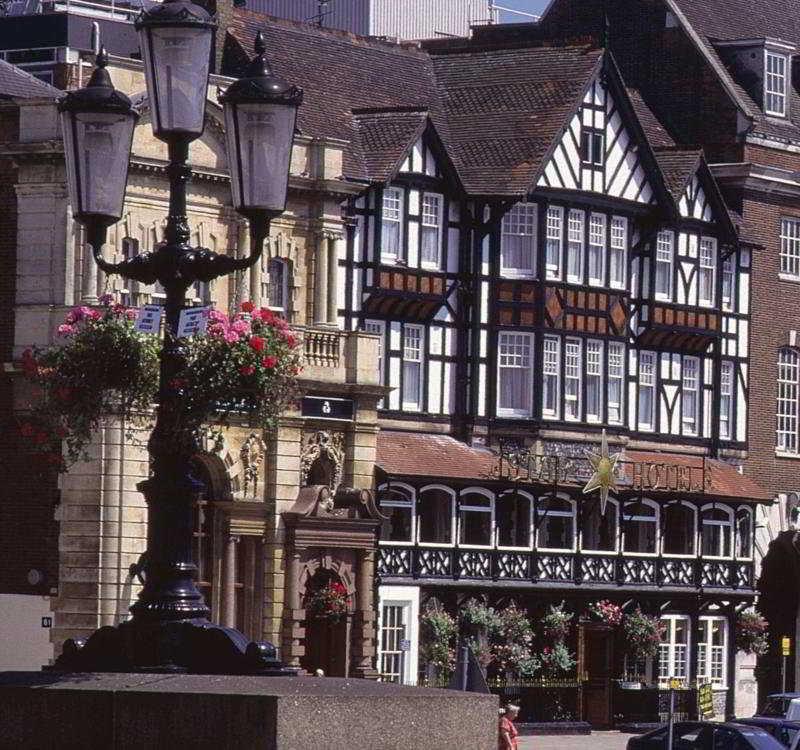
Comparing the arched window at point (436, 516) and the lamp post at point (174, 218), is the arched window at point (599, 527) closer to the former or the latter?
the arched window at point (436, 516)

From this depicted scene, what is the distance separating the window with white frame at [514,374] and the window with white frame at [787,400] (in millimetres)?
9348

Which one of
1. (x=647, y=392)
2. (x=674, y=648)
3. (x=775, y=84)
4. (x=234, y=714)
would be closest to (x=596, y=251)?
(x=647, y=392)

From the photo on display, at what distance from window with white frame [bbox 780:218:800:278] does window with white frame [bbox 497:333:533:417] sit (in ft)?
33.2

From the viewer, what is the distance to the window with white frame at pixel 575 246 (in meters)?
57.8

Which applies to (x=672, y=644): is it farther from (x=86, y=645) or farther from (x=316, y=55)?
(x=86, y=645)

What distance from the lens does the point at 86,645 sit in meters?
16.1

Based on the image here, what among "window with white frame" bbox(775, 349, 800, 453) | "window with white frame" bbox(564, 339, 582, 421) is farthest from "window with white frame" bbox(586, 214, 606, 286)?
"window with white frame" bbox(775, 349, 800, 453)

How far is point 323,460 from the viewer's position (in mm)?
50656

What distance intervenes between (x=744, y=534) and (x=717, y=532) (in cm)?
100

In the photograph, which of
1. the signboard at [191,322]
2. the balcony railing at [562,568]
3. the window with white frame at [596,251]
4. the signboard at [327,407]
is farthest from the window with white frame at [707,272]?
the signboard at [191,322]

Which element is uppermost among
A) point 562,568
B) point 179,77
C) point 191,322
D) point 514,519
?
point 179,77

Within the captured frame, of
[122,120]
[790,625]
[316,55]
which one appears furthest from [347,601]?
[122,120]

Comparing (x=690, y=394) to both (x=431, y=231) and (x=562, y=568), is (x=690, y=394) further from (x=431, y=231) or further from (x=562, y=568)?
(x=431, y=231)

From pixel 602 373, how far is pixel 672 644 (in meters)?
6.18
